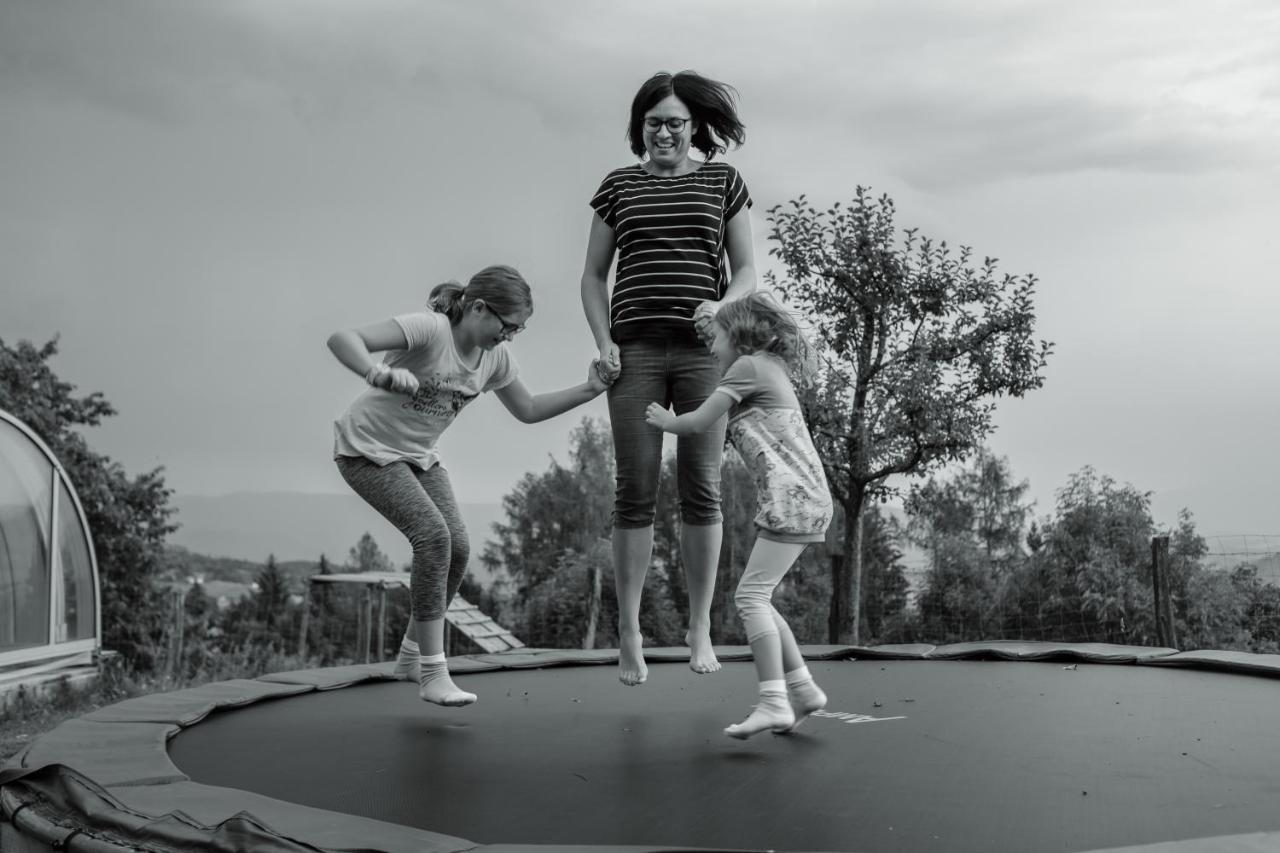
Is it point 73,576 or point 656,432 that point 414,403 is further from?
point 73,576

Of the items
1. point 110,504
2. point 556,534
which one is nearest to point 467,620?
point 110,504

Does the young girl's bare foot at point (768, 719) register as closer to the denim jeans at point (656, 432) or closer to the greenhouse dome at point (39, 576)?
the denim jeans at point (656, 432)

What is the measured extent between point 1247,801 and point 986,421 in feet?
18.9

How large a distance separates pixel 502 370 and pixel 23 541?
166 inches

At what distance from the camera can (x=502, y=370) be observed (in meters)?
2.39

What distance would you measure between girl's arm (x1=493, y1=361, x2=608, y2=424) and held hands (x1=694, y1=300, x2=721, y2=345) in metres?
0.28

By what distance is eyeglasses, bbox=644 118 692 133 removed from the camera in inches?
92.7

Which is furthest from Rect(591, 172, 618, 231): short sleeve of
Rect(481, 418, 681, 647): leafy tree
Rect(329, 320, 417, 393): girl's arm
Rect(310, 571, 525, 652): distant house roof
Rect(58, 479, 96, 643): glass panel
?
Rect(481, 418, 681, 647): leafy tree

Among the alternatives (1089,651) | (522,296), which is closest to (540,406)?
(522,296)

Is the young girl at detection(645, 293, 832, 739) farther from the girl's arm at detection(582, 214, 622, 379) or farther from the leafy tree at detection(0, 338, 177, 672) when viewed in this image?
the leafy tree at detection(0, 338, 177, 672)

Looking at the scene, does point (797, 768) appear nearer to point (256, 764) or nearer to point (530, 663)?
point (256, 764)

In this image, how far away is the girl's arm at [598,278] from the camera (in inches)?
93.9

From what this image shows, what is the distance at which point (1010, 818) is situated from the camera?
1.37 m

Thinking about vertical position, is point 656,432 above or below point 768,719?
above
